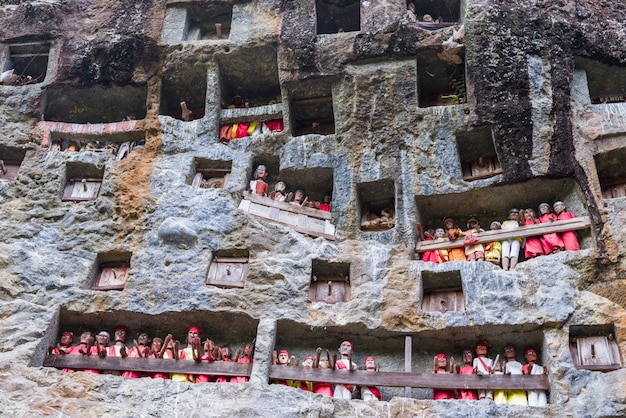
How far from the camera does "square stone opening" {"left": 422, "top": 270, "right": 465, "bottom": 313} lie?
43.4 feet

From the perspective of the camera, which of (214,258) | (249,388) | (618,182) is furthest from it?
(618,182)

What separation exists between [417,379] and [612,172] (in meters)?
6.28

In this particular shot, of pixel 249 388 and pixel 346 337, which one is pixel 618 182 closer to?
pixel 346 337

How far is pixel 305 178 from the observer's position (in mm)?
15500

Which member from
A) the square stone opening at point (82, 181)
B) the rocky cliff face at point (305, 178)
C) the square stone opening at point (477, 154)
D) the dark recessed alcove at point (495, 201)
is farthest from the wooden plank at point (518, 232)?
the square stone opening at point (82, 181)

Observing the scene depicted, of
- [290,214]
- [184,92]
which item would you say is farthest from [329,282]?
[184,92]

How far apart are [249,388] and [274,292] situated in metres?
2.05

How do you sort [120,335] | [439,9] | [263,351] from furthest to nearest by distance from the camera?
[439,9] → [120,335] → [263,351]

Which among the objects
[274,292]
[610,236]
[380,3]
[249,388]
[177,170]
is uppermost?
[380,3]

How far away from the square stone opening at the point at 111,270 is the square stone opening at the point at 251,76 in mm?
4871

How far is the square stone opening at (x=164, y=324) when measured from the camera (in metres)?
13.0

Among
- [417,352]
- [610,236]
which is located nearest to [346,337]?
[417,352]

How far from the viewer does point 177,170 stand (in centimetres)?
1518

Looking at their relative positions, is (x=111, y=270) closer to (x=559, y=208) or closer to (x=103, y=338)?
(x=103, y=338)
